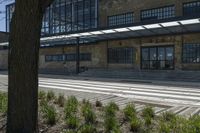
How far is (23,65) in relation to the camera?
5246 millimetres

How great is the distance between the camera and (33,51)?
5309 millimetres

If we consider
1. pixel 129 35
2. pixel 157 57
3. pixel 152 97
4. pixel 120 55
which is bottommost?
pixel 152 97

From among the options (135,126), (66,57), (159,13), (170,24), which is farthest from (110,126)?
(66,57)

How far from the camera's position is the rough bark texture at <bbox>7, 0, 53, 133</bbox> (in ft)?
17.2

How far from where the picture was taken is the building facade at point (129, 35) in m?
25.8

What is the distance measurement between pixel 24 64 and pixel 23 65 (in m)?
0.03

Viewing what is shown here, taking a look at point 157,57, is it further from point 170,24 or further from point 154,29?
point 170,24

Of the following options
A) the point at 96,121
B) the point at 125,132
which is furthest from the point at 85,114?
the point at 125,132

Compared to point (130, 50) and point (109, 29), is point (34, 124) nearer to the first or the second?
point (109, 29)

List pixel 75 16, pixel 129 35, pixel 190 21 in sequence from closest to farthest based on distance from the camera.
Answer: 1. pixel 190 21
2. pixel 129 35
3. pixel 75 16

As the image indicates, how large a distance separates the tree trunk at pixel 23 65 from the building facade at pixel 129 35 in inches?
566

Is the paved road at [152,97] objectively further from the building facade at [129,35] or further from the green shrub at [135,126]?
the building facade at [129,35]

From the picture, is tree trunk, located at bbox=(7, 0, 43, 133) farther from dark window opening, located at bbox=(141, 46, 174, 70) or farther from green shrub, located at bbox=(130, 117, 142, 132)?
dark window opening, located at bbox=(141, 46, 174, 70)

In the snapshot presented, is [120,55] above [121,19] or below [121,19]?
below
